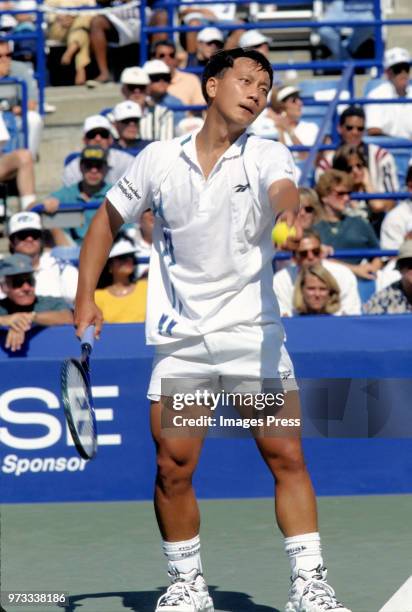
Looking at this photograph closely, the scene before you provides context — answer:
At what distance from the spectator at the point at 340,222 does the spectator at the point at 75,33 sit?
191 inches

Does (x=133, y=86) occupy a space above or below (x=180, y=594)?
above

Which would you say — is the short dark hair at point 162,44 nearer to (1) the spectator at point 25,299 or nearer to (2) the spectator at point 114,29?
(2) the spectator at point 114,29

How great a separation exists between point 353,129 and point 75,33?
14.3 ft

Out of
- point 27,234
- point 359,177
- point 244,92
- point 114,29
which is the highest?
point 244,92

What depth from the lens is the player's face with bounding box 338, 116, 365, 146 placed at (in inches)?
395

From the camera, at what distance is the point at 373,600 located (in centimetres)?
478

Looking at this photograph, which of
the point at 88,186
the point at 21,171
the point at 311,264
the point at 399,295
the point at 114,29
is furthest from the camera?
the point at 114,29

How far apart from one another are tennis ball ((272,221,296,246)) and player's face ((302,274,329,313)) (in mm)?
3402

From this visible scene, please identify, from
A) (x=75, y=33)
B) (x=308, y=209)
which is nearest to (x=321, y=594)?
(x=308, y=209)

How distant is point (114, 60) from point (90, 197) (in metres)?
4.42

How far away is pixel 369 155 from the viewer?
10.1 meters

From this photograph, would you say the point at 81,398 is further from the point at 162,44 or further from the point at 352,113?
the point at 162,44

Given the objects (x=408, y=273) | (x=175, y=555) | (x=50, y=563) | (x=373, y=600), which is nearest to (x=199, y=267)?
(x=175, y=555)

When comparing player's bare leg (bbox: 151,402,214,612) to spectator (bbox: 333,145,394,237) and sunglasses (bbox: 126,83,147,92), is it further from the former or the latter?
sunglasses (bbox: 126,83,147,92)
